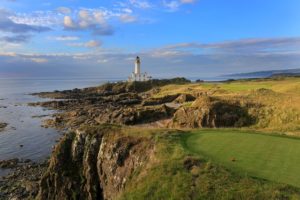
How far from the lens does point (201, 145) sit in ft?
50.6

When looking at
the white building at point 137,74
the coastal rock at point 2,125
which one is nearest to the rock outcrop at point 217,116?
the coastal rock at point 2,125

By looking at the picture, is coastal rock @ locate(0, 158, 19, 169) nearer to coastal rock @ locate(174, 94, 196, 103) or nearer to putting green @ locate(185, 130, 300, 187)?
putting green @ locate(185, 130, 300, 187)

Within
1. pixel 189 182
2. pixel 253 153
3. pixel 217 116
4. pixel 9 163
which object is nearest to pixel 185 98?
pixel 217 116

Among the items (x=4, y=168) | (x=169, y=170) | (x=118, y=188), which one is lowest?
(x=4, y=168)

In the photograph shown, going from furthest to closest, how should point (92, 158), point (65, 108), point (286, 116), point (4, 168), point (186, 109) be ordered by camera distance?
point (65, 108) < point (186, 109) < point (4, 168) < point (286, 116) < point (92, 158)

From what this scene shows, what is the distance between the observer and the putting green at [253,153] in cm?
1189

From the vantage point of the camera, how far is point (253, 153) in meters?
13.8

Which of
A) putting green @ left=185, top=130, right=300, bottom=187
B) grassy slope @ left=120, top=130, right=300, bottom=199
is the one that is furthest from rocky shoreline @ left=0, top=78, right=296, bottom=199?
putting green @ left=185, top=130, right=300, bottom=187

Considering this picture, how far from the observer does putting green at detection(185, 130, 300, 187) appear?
11889 mm

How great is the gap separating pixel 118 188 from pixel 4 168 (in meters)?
18.7

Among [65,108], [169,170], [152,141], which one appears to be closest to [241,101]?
[152,141]

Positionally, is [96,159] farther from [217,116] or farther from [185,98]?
[185,98]

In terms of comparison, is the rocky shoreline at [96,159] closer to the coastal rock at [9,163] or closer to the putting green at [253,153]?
the coastal rock at [9,163]

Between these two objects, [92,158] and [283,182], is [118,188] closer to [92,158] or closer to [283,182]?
[92,158]
